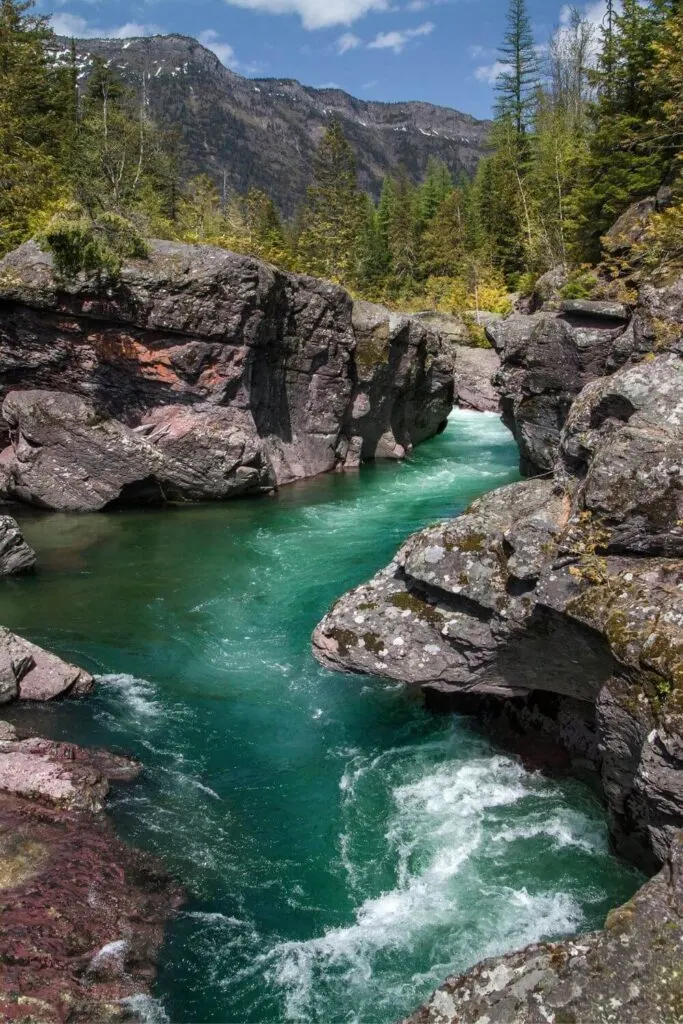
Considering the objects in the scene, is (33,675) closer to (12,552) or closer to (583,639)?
(12,552)

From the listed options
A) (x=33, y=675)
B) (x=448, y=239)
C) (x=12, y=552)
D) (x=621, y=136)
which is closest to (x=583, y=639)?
(x=33, y=675)

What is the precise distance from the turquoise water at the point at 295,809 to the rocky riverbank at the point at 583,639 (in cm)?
105

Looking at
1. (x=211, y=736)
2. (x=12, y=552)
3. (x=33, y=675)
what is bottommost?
(x=211, y=736)

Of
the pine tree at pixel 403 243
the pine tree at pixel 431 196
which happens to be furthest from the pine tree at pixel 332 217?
the pine tree at pixel 431 196

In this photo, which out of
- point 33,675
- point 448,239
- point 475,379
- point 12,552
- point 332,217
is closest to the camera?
point 33,675

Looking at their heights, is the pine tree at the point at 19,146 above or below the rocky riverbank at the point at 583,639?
above

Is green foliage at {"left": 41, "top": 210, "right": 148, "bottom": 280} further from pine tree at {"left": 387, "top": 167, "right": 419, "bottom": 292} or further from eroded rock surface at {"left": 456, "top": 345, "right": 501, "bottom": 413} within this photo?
pine tree at {"left": 387, "top": 167, "right": 419, "bottom": 292}

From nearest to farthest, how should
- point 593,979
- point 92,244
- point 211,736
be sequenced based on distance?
point 593,979
point 211,736
point 92,244

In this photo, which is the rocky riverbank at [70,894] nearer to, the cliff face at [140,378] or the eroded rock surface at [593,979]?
the eroded rock surface at [593,979]

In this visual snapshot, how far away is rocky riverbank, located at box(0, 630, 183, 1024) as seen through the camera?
6.28 m

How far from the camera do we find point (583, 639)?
26.3 ft

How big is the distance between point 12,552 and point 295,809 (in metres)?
10.7

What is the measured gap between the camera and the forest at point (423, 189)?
→ 24625mm

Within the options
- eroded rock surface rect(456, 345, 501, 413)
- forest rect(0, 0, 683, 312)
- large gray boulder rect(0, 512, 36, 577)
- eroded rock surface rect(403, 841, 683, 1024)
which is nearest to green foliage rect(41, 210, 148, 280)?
forest rect(0, 0, 683, 312)
